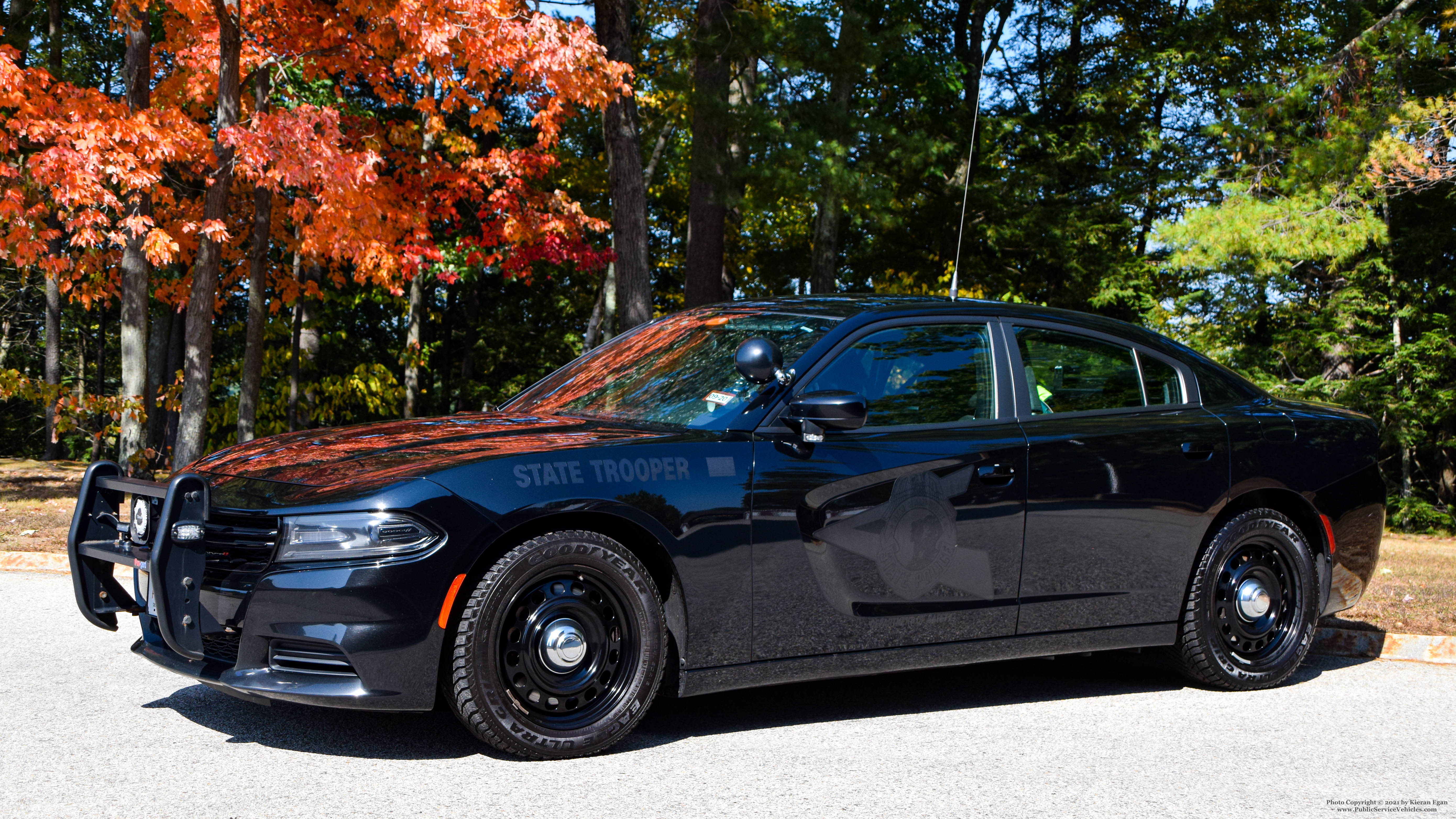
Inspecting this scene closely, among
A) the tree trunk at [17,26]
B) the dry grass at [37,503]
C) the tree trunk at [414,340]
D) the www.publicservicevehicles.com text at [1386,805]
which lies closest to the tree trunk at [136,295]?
the dry grass at [37,503]

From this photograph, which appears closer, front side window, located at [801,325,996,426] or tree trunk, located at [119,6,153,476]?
front side window, located at [801,325,996,426]

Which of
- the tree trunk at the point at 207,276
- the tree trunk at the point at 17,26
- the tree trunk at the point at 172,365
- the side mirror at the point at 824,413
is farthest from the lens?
the tree trunk at the point at 172,365

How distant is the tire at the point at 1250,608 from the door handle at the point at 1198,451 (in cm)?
34

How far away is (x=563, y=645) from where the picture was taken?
13.9 ft

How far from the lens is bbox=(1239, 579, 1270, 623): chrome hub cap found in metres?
5.89

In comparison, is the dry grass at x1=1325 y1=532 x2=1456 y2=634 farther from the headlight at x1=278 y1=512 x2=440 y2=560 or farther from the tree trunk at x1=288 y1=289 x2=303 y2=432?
the tree trunk at x1=288 y1=289 x2=303 y2=432

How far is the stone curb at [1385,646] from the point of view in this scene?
22.3 ft

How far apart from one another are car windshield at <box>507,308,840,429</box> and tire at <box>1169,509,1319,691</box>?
84.9 inches

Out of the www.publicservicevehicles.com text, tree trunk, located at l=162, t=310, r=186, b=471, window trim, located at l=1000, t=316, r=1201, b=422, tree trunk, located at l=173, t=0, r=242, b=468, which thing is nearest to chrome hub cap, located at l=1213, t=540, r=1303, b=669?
window trim, located at l=1000, t=316, r=1201, b=422

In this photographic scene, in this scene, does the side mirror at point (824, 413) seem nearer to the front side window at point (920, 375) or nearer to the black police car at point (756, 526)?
the black police car at point (756, 526)

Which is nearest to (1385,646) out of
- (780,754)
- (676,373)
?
(780,754)

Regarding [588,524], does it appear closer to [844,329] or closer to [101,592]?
[844,329]

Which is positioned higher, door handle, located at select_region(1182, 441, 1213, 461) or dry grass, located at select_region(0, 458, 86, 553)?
door handle, located at select_region(1182, 441, 1213, 461)

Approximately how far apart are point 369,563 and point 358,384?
19925 millimetres
